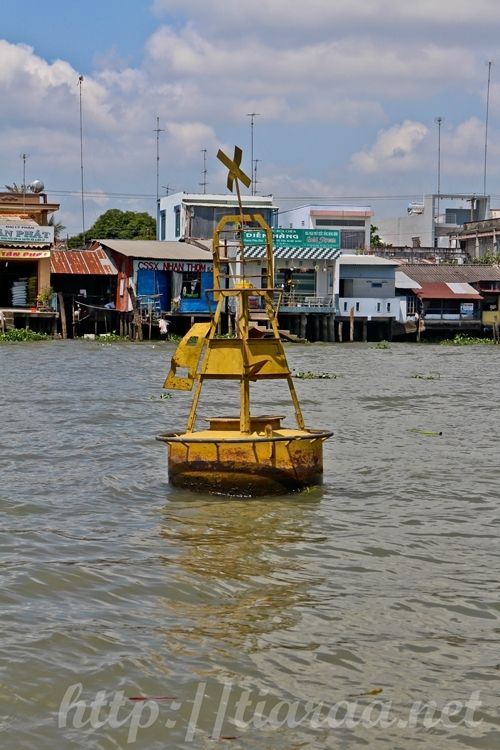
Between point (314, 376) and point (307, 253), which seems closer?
point (314, 376)

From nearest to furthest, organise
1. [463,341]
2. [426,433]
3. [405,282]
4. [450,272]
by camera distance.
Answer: [426,433] → [463,341] → [405,282] → [450,272]

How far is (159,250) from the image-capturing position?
45.4m

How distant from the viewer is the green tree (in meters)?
65.2

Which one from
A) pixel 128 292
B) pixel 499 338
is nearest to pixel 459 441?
pixel 128 292

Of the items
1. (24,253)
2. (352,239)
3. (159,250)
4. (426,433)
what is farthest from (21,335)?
(426,433)

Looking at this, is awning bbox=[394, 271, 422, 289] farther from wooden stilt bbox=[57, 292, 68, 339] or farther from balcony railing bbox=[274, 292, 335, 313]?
wooden stilt bbox=[57, 292, 68, 339]

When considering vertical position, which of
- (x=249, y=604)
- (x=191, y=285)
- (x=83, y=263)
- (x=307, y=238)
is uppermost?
(x=307, y=238)

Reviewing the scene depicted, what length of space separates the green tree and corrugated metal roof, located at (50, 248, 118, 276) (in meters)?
18.0

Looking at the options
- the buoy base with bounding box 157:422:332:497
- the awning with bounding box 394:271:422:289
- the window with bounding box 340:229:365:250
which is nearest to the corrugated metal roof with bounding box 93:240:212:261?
the awning with bounding box 394:271:422:289

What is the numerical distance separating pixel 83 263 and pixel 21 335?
716cm

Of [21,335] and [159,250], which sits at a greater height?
[159,250]

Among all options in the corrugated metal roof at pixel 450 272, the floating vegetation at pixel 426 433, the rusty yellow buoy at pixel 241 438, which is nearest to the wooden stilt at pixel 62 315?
the corrugated metal roof at pixel 450 272

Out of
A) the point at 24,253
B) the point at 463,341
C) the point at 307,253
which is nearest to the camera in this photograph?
the point at 24,253

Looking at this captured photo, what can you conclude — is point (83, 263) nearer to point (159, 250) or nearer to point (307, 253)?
point (159, 250)
